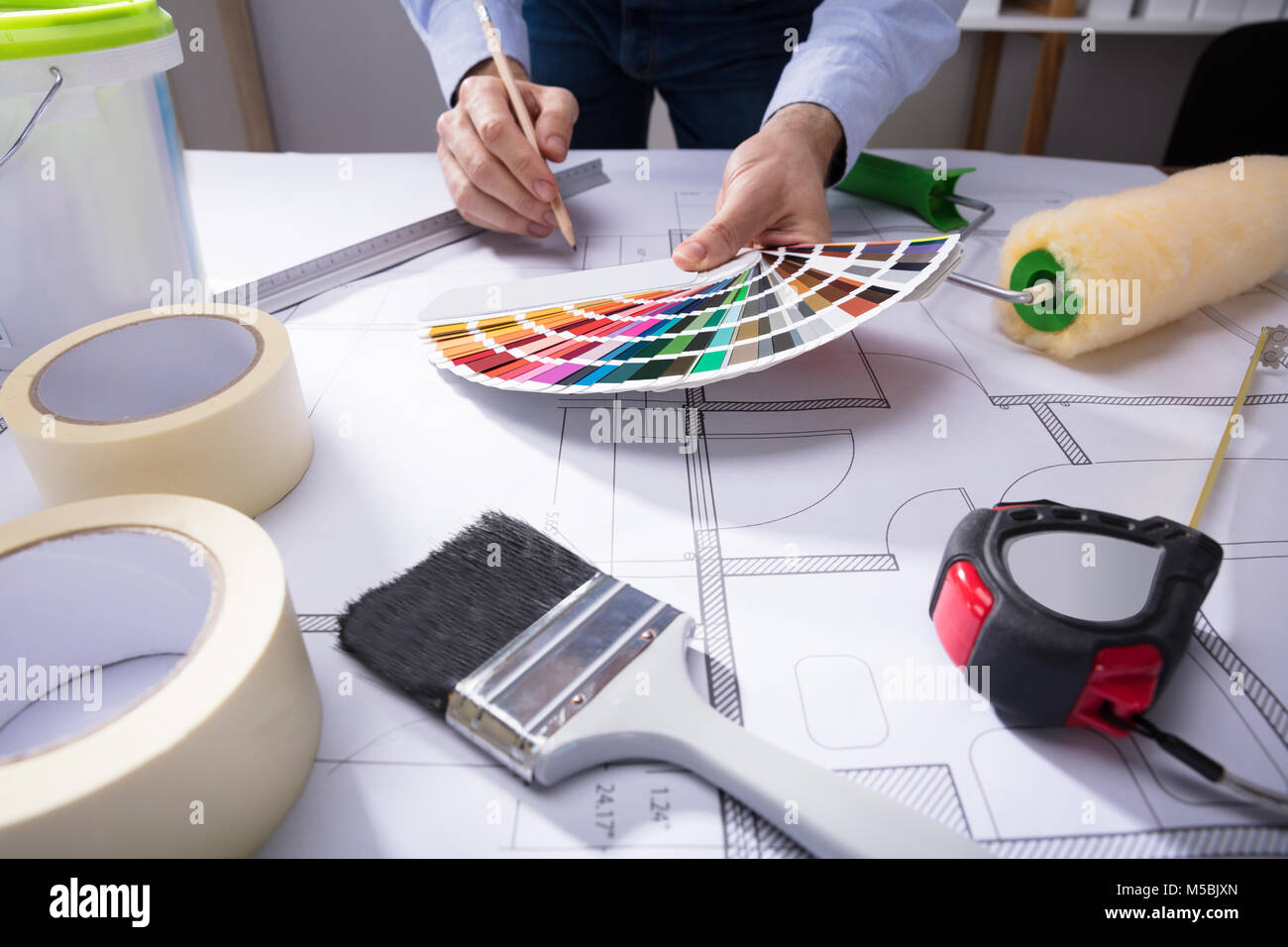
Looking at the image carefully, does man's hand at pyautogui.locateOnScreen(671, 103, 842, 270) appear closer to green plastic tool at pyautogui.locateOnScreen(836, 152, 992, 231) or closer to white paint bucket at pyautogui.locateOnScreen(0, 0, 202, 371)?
green plastic tool at pyautogui.locateOnScreen(836, 152, 992, 231)

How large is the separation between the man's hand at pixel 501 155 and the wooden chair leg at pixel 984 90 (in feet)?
5.42

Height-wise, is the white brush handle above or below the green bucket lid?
below

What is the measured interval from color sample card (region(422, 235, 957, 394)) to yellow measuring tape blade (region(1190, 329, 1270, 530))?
235 mm

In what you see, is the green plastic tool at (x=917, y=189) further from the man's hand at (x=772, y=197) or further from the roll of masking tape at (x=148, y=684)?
the roll of masking tape at (x=148, y=684)

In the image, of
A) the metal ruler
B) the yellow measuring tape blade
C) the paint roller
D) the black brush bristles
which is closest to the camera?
the black brush bristles

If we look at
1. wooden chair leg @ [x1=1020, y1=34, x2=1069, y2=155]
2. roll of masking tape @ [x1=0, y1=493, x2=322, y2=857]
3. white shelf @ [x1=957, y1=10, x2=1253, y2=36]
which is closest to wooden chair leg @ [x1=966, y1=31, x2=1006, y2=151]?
wooden chair leg @ [x1=1020, y1=34, x2=1069, y2=155]

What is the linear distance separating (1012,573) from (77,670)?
1.63 feet

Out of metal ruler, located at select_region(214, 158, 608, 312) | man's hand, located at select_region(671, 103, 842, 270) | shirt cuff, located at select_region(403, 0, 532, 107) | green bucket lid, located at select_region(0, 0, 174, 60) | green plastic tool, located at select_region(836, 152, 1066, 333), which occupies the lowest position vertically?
metal ruler, located at select_region(214, 158, 608, 312)

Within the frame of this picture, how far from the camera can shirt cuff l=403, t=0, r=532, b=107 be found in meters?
1.05

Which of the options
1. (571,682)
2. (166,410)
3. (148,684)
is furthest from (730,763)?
(166,410)

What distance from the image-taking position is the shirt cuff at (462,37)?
1.05 m

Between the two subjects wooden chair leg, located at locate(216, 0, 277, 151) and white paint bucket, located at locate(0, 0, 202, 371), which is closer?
white paint bucket, located at locate(0, 0, 202, 371)

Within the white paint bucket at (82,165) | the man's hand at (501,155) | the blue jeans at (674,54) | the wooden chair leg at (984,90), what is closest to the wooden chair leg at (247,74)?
the blue jeans at (674,54)
